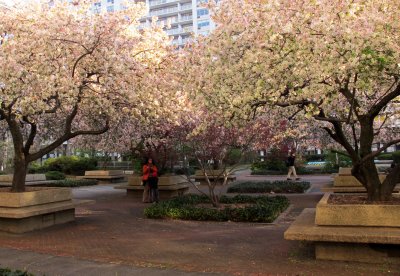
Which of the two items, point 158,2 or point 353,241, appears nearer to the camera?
point 353,241

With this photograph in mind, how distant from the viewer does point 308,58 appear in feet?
22.2

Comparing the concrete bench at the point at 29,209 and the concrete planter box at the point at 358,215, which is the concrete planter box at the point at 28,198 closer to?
the concrete bench at the point at 29,209

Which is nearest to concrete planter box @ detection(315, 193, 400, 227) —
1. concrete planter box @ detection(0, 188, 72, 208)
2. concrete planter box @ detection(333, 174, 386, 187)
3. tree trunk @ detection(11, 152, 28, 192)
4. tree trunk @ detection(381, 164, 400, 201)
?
tree trunk @ detection(381, 164, 400, 201)

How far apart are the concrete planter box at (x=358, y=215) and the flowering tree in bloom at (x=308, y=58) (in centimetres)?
97

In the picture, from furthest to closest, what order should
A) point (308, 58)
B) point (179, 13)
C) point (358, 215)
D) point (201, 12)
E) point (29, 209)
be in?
1. point (179, 13)
2. point (201, 12)
3. point (29, 209)
4. point (308, 58)
5. point (358, 215)

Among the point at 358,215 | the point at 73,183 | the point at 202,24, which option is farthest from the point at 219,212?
the point at 202,24

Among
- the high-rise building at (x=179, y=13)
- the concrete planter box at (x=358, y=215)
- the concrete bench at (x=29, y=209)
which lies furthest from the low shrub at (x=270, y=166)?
the high-rise building at (x=179, y=13)

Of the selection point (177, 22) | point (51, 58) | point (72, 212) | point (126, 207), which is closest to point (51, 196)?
point (72, 212)

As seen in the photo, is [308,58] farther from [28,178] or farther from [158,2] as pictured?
[158,2]

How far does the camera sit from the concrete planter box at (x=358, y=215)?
6.31m

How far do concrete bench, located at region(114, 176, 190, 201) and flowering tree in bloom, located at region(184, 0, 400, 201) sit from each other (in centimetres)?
913

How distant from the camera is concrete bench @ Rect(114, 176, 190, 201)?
16.8 metres

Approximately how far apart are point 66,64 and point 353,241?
738 cm

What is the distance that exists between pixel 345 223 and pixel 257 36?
357 centimetres
